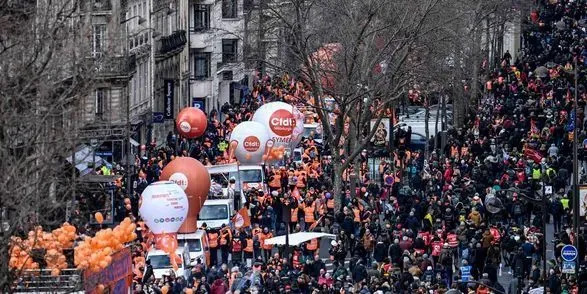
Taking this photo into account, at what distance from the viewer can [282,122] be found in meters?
84.7

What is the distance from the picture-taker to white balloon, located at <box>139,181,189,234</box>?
62156mm

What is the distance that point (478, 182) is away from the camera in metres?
71.3

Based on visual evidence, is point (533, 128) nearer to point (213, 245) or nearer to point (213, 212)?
point (213, 212)

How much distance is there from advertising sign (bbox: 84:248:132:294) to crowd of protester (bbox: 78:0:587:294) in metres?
6.42

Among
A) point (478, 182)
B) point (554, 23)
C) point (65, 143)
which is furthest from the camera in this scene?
point (554, 23)

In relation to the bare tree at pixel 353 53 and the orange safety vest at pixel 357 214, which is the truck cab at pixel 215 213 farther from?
the bare tree at pixel 353 53

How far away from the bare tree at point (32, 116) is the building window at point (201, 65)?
68980 millimetres

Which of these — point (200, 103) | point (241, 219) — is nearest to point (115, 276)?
point (241, 219)

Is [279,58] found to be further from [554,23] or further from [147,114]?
[554,23]

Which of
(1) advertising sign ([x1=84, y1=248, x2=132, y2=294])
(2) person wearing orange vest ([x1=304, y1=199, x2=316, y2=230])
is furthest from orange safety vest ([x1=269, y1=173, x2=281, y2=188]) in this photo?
(1) advertising sign ([x1=84, y1=248, x2=132, y2=294])

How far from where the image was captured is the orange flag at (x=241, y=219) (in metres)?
65.9

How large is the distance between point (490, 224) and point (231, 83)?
175 feet

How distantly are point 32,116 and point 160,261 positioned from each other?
20.9 meters

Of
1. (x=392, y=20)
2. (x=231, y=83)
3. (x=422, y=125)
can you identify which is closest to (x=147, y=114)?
(x=422, y=125)
